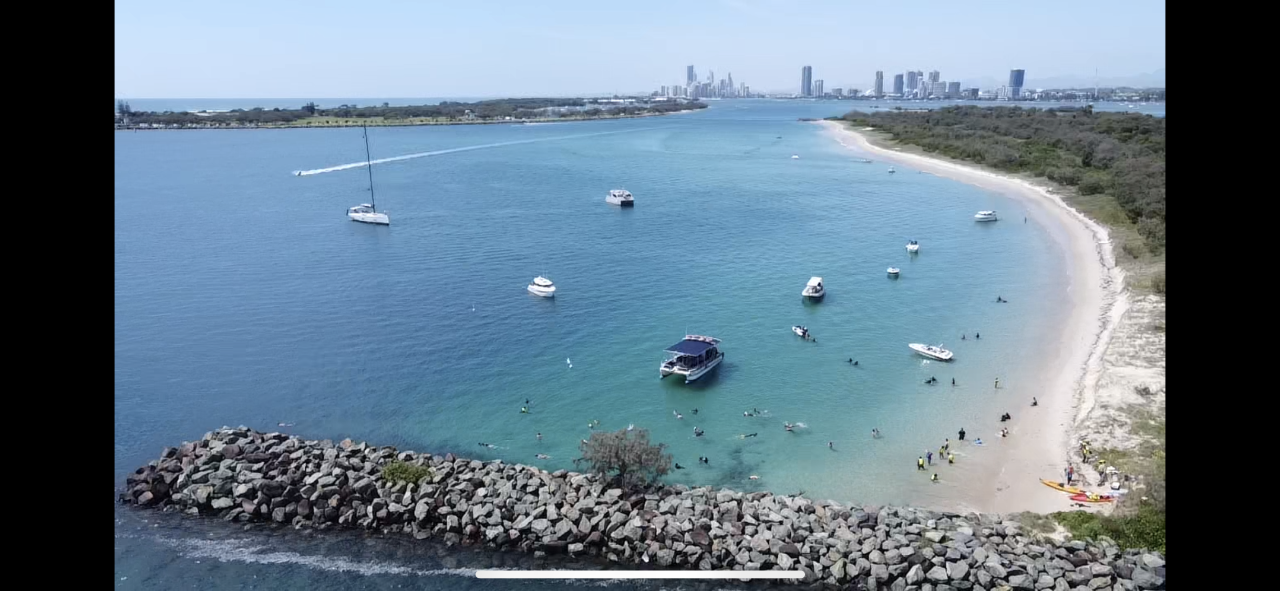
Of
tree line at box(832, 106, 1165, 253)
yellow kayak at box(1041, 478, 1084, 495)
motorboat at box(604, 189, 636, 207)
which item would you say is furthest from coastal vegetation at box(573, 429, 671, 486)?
motorboat at box(604, 189, 636, 207)

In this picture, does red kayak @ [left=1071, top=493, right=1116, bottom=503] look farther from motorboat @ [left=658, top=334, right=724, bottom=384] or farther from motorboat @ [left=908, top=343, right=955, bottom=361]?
motorboat @ [left=658, top=334, right=724, bottom=384]

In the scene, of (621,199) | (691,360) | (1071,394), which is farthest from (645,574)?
(621,199)

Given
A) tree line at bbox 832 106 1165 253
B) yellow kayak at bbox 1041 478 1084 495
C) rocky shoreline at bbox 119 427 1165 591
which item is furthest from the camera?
tree line at bbox 832 106 1165 253
